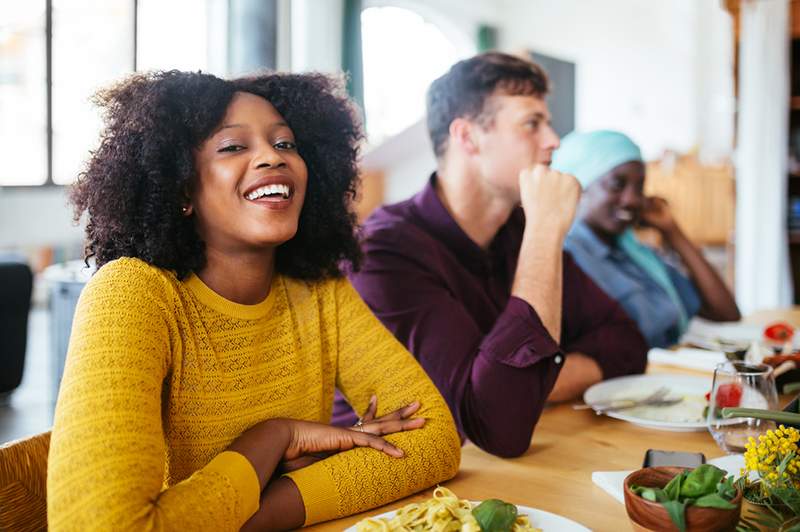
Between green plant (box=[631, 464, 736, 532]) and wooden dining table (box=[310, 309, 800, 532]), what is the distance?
0.48 feet

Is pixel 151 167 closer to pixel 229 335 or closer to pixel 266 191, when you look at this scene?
pixel 266 191

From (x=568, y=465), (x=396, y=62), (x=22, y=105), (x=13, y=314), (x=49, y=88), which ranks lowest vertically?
(x=13, y=314)

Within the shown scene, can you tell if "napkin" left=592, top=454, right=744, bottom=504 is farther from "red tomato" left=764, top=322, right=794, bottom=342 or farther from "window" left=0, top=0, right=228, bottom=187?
"window" left=0, top=0, right=228, bottom=187

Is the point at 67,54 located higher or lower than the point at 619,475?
higher

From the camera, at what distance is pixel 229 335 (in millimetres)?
1101

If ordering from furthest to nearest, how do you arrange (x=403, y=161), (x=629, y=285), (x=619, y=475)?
1. (x=403, y=161)
2. (x=629, y=285)
3. (x=619, y=475)

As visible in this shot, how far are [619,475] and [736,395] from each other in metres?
0.24

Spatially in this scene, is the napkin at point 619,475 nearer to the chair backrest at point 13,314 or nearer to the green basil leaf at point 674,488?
the green basil leaf at point 674,488

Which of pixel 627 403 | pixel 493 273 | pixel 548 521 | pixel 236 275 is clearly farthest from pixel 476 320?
pixel 548 521

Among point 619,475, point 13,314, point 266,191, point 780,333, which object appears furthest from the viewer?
point 13,314

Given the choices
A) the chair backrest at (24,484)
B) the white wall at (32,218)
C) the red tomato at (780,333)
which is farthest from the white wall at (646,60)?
the chair backrest at (24,484)

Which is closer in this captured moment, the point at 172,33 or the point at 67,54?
the point at 172,33

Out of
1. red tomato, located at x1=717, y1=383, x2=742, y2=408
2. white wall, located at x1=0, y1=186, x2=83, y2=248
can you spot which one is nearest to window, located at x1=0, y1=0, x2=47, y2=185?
white wall, located at x1=0, y1=186, x2=83, y2=248

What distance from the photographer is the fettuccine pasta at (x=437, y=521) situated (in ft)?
2.65
